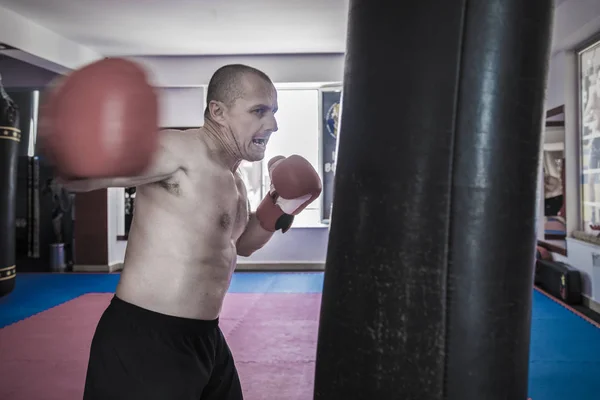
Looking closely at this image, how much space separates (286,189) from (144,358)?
0.82 metres

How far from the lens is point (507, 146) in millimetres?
887

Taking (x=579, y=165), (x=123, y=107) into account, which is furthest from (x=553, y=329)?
(x=123, y=107)

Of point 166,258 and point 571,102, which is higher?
point 571,102

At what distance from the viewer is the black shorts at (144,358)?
1.42 metres

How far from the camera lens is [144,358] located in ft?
4.71

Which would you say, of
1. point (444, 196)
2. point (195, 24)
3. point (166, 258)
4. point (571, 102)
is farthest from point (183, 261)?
point (571, 102)

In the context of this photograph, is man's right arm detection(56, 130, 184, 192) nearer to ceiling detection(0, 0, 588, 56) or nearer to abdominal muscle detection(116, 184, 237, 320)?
abdominal muscle detection(116, 184, 237, 320)

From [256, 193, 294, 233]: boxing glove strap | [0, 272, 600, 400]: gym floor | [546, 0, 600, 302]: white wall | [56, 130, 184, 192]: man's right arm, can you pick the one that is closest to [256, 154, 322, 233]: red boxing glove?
[256, 193, 294, 233]: boxing glove strap

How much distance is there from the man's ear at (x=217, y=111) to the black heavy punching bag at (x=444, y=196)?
2.32ft

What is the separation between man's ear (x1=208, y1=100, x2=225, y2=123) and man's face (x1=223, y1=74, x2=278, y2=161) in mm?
12

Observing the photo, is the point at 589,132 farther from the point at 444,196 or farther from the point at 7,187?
the point at 7,187

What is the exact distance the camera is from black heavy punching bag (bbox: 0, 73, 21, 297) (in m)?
5.14

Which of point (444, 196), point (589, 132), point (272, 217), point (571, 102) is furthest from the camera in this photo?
point (571, 102)

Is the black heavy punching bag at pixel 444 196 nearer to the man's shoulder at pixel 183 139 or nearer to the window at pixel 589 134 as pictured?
the man's shoulder at pixel 183 139
